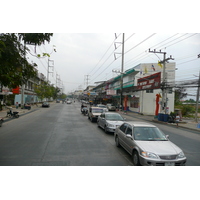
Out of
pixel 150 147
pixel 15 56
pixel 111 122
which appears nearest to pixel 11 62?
pixel 15 56

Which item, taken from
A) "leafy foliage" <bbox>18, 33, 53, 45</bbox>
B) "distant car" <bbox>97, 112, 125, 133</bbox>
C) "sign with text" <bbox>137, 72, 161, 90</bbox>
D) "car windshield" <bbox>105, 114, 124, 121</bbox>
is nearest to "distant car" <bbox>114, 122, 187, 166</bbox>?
"distant car" <bbox>97, 112, 125, 133</bbox>

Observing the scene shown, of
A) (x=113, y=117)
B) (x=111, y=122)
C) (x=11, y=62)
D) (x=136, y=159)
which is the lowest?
(x=136, y=159)

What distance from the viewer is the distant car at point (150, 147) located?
5961mm

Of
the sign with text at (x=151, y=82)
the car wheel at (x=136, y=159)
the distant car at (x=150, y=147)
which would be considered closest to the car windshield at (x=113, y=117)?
the distant car at (x=150, y=147)

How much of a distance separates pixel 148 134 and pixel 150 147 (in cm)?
114

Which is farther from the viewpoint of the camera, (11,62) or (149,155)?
(11,62)

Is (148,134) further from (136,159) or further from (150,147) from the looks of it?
(136,159)

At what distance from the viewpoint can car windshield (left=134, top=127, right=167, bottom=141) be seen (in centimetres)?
726

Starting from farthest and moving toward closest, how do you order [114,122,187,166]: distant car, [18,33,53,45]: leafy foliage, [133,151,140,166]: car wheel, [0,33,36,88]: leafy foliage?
[18,33,53,45]: leafy foliage, [0,33,36,88]: leafy foliage, [133,151,140,166]: car wheel, [114,122,187,166]: distant car

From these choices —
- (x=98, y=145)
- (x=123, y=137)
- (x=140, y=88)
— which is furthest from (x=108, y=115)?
(x=140, y=88)

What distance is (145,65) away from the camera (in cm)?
3869

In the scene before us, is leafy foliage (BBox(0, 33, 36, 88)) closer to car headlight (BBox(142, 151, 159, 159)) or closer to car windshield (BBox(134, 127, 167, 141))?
car windshield (BBox(134, 127, 167, 141))

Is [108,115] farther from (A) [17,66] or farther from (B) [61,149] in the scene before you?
(A) [17,66]

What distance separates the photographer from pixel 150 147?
6.41 meters
